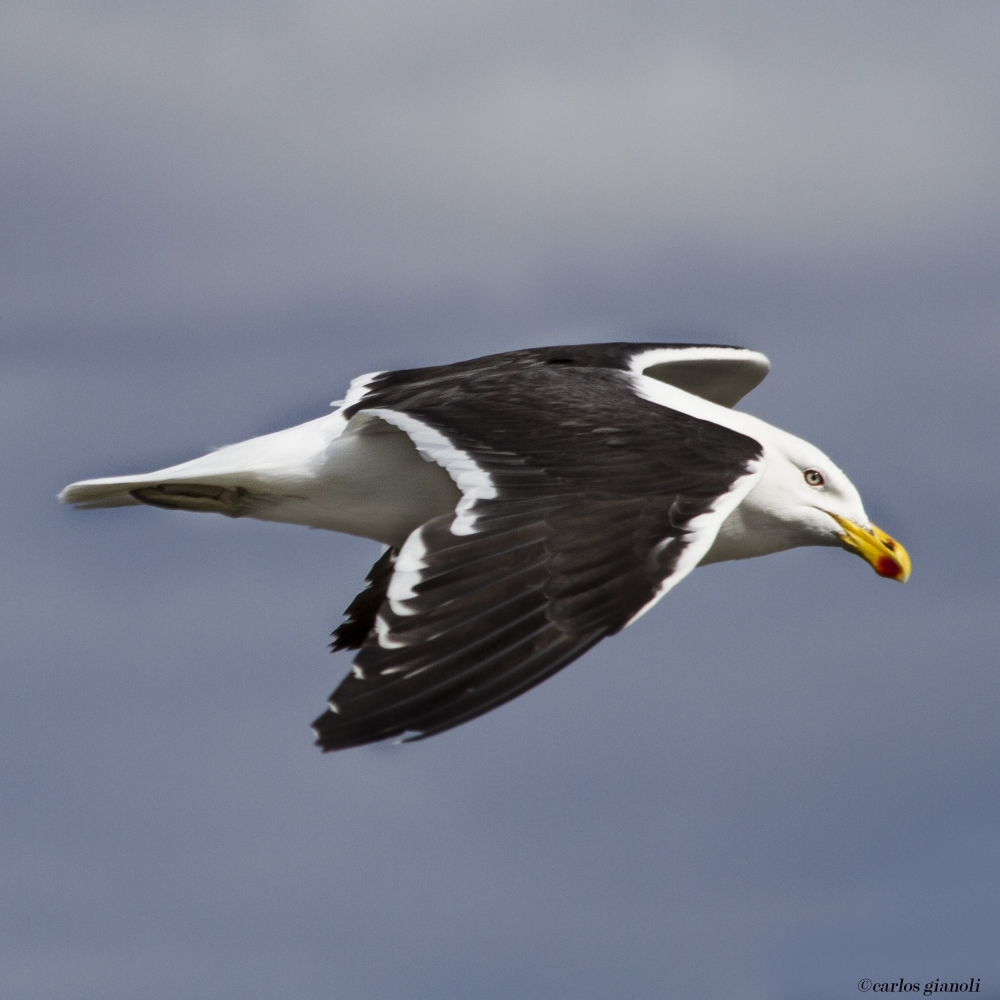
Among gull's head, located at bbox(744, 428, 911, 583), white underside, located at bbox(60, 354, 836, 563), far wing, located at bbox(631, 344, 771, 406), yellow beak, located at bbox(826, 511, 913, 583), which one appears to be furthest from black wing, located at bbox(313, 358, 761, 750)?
far wing, located at bbox(631, 344, 771, 406)

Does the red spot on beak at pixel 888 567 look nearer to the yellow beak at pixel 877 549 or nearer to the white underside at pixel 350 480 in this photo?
the yellow beak at pixel 877 549

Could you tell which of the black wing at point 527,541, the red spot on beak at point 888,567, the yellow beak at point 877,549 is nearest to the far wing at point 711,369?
the yellow beak at point 877,549

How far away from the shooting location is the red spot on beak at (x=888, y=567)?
956 cm

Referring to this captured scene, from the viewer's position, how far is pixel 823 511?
380 inches

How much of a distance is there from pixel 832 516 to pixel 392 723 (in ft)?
13.5

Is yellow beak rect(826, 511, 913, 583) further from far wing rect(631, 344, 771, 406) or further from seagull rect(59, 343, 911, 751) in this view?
far wing rect(631, 344, 771, 406)

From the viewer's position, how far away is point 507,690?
6.50 m

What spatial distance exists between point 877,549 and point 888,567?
0.12m

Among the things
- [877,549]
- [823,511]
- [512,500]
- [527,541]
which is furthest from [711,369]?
Answer: [527,541]

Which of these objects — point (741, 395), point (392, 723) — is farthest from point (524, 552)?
point (741, 395)

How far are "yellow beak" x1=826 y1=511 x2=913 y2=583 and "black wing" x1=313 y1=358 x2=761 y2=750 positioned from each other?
1693 mm

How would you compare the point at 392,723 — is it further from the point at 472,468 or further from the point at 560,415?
the point at 560,415

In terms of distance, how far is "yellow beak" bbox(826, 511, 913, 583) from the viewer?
957cm

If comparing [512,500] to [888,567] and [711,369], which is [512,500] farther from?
[711,369]
